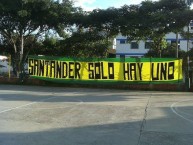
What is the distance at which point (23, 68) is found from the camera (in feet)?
89.9

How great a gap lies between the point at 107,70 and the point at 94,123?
13149 millimetres

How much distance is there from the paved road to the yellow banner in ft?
24.2

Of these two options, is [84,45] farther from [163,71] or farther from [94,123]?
[94,123]

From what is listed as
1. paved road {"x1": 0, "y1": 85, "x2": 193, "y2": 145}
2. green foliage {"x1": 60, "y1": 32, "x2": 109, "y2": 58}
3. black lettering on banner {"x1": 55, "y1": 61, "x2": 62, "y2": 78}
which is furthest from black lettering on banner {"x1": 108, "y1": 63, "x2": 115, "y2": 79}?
paved road {"x1": 0, "y1": 85, "x2": 193, "y2": 145}

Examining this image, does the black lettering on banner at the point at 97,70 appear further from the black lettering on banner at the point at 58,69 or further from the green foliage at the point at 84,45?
the green foliage at the point at 84,45

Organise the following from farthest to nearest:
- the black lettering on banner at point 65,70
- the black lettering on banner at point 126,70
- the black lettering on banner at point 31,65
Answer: the black lettering on banner at point 31,65 → the black lettering on banner at point 65,70 → the black lettering on banner at point 126,70

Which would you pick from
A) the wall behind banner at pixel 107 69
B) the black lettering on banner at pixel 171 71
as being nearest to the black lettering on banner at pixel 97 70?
the wall behind banner at pixel 107 69

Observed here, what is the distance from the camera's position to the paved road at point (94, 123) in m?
9.05

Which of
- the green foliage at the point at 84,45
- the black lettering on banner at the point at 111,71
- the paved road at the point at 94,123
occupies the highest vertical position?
the green foliage at the point at 84,45

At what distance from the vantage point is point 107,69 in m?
24.2

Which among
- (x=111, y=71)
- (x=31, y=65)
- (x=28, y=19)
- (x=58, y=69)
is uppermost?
(x=28, y=19)

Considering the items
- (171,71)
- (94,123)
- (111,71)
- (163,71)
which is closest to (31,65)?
(111,71)

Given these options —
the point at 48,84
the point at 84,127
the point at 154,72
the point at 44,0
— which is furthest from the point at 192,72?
the point at 84,127

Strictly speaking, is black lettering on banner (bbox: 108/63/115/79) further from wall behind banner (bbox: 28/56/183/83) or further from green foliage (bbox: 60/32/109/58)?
green foliage (bbox: 60/32/109/58)
